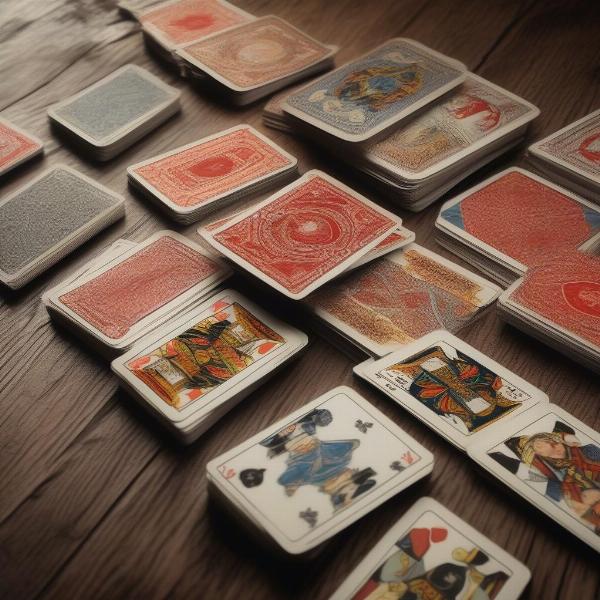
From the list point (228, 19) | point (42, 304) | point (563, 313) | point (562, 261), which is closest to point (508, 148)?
point (562, 261)

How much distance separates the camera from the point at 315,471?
3.80ft

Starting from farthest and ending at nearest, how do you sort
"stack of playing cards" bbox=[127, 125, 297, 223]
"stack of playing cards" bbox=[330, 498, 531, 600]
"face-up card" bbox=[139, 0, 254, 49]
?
1. "face-up card" bbox=[139, 0, 254, 49]
2. "stack of playing cards" bbox=[127, 125, 297, 223]
3. "stack of playing cards" bbox=[330, 498, 531, 600]

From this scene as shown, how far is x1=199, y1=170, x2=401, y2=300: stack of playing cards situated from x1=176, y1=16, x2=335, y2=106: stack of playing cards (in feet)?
1.30

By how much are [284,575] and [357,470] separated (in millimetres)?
185

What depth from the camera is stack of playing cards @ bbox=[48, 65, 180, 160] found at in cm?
174

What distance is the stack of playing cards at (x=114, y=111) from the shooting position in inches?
68.6

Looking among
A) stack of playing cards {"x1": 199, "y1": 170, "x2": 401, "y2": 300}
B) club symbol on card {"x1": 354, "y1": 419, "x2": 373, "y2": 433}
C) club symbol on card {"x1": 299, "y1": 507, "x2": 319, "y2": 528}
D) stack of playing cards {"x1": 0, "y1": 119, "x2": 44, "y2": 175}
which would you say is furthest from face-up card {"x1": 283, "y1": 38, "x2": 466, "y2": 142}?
club symbol on card {"x1": 299, "y1": 507, "x2": 319, "y2": 528}

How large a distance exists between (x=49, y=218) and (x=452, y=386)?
2.83 ft

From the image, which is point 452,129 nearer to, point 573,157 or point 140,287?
point 573,157

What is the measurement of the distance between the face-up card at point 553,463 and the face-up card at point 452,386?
3 centimetres

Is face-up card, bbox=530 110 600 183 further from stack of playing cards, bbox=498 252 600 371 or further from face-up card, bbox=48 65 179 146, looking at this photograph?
face-up card, bbox=48 65 179 146

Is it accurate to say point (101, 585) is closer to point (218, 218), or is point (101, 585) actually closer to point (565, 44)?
point (218, 218)

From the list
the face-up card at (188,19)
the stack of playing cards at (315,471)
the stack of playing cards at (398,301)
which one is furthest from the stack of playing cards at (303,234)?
the face-up card at (188,19)

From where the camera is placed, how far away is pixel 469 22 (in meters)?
2.18
